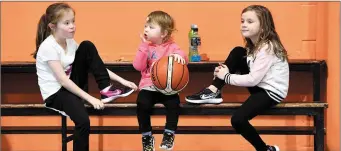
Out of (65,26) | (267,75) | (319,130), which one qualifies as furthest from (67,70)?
(319,130)

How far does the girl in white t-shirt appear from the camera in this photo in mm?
3484

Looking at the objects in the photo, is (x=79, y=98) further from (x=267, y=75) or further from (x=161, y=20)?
(x=267, y=75)

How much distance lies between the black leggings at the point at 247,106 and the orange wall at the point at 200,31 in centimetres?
79

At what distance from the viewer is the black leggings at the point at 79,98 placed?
3.44m

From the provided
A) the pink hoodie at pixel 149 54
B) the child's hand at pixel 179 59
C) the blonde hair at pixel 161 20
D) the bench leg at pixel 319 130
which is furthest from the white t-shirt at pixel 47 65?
the bench leg at pixel 319 130

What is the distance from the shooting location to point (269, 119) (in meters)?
4.54

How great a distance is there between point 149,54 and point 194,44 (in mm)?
741

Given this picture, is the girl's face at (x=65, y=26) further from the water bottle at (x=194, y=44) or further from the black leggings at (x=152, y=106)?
the water bottle at (x=194, y=44)

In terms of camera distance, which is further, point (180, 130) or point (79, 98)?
point (180, 130)

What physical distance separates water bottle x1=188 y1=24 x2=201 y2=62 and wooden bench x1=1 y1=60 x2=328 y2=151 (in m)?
0.11

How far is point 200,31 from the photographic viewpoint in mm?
4469

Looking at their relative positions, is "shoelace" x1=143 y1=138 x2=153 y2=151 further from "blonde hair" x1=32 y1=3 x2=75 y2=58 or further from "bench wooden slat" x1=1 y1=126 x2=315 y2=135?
"blonde hair" x1=32 y1=3 x2=75 y2=58

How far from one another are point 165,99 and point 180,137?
110 cm

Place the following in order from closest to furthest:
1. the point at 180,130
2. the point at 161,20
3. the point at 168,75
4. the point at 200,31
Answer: the point at 168,75 < the point at 161,20 < the point at 180,130 < the point at 200,31
